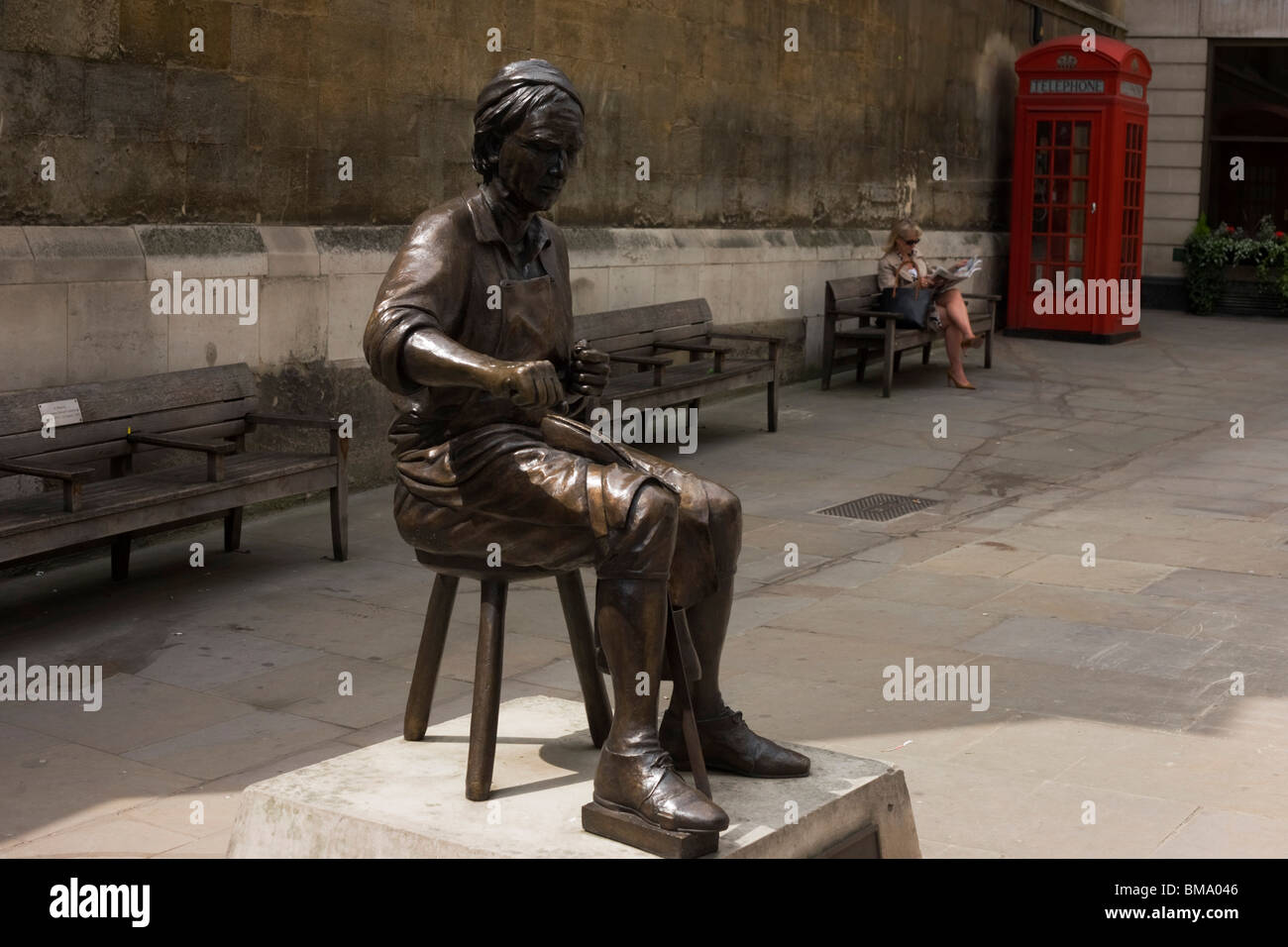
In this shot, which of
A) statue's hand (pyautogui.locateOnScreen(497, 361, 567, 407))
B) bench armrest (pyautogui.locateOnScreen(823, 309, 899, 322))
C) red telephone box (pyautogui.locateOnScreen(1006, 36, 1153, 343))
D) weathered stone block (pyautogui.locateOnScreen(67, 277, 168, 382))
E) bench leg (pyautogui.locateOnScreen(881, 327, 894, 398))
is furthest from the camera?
red telephone box (pyautogui.locateOnScreen(1006, 36, 1153, 343))

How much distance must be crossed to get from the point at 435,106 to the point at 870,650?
470 cm

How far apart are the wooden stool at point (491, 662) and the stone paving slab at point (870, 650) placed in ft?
2.51

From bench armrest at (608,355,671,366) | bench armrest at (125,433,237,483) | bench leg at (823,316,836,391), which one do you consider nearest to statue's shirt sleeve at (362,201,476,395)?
bench armrest at (125,433,237,483)

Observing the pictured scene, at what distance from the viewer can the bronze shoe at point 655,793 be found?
3234 mm

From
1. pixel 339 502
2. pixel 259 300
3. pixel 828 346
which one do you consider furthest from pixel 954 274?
pixel 339 502

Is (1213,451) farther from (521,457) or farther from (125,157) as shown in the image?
(521,457)

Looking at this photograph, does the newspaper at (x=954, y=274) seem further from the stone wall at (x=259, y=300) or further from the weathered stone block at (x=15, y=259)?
the weathered stone block at (x=15, y=259)

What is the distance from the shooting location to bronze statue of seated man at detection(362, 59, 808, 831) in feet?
11.0

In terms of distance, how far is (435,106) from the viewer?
9266mm

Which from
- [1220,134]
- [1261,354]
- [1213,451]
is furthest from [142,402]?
[1220,134]

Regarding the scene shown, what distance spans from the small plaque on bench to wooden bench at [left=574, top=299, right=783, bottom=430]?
10.6ft

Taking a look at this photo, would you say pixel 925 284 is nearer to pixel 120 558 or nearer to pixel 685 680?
pixel 120 558

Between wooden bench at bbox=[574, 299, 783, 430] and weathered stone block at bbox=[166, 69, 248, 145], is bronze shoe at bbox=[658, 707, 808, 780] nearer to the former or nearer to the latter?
weathered stone block at bbox=[166, 69, 248, 145]

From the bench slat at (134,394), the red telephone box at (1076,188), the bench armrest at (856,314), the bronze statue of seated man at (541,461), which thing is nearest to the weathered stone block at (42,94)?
the bench slat at (134,394)
